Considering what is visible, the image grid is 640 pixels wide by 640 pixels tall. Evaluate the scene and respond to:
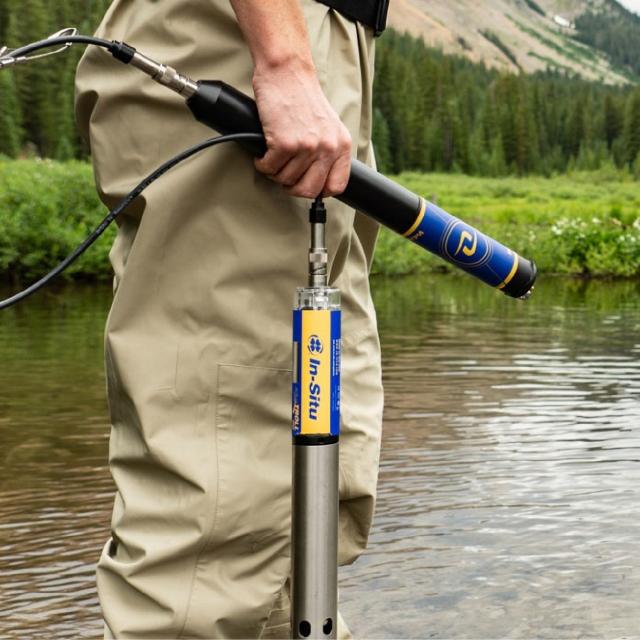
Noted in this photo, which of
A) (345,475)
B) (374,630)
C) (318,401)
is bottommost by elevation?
(374,630)

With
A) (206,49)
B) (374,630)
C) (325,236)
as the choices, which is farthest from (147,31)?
(374,630)

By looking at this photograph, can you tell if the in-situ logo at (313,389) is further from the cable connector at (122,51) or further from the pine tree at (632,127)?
the pine tree at (632,127)

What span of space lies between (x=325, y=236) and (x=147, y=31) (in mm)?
378

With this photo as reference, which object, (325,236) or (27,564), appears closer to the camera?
(325,236)

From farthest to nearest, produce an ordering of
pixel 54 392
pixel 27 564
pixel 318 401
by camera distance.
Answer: pixel 54 392, pixel 27 564, pixel 318 401

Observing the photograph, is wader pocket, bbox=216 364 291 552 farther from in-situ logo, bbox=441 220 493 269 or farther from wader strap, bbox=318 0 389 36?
wader strap, bbox=318 0 389 36

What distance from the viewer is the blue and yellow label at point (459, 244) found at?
1.79 metres

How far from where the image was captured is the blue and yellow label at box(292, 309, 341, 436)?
5.24 feet

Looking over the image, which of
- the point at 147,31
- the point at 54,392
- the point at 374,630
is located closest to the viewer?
the point at 147,31

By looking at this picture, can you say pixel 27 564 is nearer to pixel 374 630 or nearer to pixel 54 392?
pixel 374 630

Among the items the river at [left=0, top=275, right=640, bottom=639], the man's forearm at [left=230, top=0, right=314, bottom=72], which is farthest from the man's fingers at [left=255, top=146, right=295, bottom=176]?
the river at [left=0, top=275, right=640, bottom=639]

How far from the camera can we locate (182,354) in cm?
168

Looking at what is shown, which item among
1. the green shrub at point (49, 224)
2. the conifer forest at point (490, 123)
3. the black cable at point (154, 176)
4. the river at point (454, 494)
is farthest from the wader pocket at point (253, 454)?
the conifer forest at point (490, 123)

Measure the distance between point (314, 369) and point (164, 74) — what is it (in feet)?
1.41
